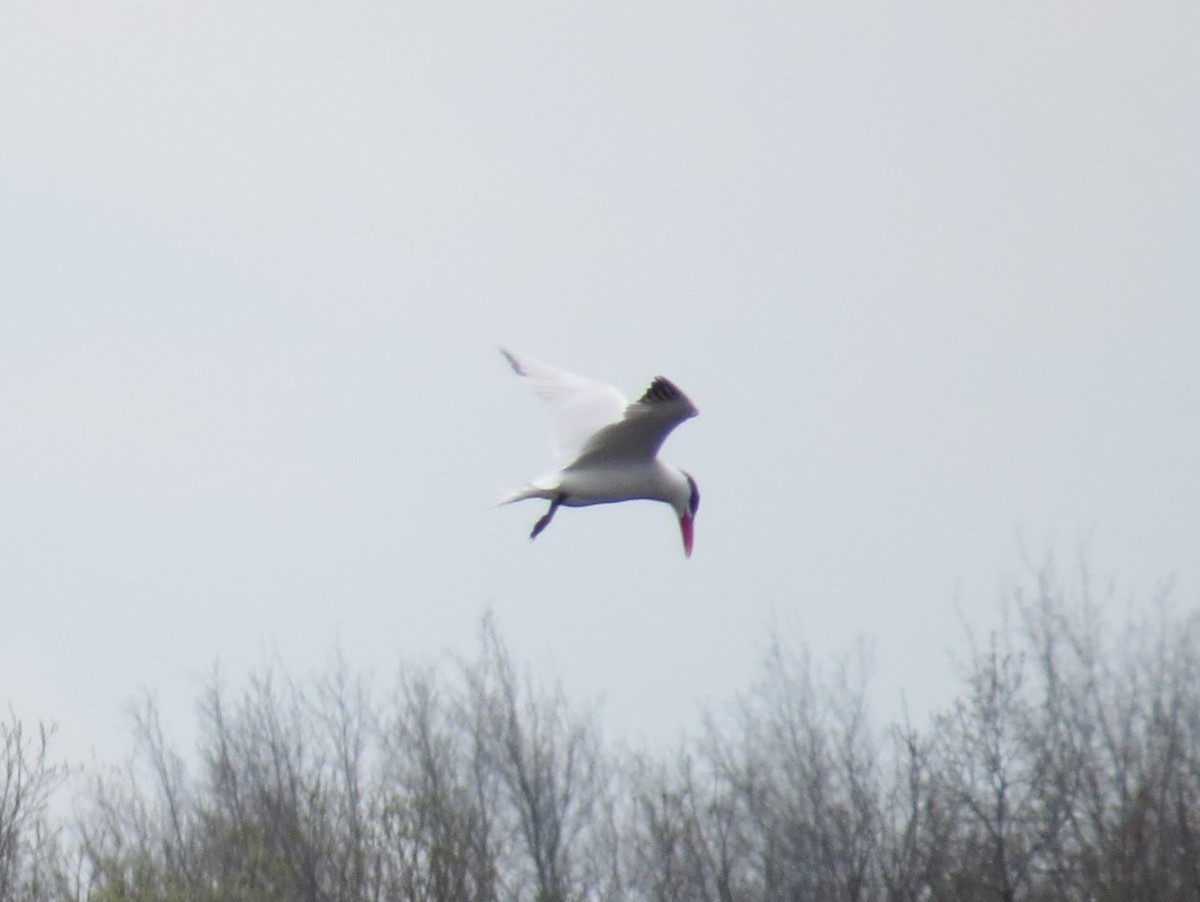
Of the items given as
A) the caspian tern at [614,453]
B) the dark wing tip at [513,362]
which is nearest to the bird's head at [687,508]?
the caspian tern at [614,453]

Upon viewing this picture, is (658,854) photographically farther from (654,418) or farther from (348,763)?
(654,418)

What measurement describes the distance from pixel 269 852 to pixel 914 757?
9.02 metres

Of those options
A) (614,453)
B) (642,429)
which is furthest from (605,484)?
(642,429)

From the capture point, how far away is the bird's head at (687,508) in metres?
12.8

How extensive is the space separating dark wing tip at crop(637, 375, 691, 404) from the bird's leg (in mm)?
835

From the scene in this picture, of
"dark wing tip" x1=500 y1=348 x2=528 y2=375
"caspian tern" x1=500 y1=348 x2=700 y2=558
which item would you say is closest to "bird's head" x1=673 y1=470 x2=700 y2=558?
"caspian tern" x1=500 y1=348 x2=700 y2=558

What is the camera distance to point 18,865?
2445cm

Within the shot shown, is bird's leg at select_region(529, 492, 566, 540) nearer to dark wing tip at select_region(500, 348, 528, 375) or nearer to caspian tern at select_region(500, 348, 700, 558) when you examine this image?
caspian tern at select_region(500, 348, 700, 558)

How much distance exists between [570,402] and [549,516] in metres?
1.28

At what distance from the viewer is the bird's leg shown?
11.9m

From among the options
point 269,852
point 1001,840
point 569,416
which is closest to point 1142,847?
point 1001,840

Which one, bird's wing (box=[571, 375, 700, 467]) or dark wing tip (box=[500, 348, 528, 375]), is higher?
dark wing tip (box=[500, 348, 528, 375])

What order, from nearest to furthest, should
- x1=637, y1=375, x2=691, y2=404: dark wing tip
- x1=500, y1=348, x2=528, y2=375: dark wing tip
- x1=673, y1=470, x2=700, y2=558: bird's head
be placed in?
x1=637, y1=375, x2=691, y2=404: dark wing tip < x1=673, y1=470, x2=700, y2=558: bird's head < x1=500, y1=348, x2=528, y2=375: dark wing tip

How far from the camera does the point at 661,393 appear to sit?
1131 cm
